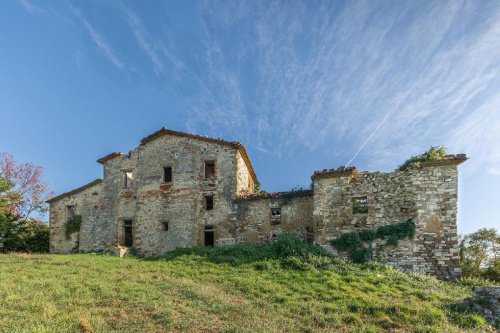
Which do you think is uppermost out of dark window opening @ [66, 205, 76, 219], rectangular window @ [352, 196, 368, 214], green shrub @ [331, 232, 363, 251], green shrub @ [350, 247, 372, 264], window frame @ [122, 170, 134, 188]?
window frame @ [122, 170, 134, 188]

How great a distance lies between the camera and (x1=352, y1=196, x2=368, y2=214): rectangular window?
18.9m

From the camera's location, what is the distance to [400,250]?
17.6 m

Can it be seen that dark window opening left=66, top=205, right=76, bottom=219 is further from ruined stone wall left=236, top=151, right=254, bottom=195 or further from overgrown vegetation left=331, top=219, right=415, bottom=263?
overgrown vegetation left=331, top=219, right=415, bottom=263

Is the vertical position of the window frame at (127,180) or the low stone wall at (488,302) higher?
the window frame at (127,180)

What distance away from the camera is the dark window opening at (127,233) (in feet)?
82.3

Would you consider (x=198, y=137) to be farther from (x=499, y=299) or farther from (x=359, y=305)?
(x=499, y=299)

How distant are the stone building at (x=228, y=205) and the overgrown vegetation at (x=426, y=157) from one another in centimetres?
37

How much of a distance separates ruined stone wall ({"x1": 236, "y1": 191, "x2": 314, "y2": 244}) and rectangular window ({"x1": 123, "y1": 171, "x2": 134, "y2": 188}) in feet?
28.0

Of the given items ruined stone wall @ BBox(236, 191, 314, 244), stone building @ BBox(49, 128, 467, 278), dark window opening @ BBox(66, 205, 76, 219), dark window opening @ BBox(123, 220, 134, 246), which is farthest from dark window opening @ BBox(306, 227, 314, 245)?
dark window opening @ BBox(66, 205, 76, 219)

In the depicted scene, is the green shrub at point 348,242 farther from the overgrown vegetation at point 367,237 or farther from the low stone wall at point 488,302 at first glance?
the low stone wall at point 488,302

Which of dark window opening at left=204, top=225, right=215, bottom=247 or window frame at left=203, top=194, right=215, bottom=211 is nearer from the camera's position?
dark window opening at left=204, top=225, right=215, bottom=247

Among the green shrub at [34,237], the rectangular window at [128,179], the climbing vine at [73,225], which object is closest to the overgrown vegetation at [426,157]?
the rectangular window at [128,179]

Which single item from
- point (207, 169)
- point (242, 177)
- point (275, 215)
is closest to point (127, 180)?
point (207, 169)

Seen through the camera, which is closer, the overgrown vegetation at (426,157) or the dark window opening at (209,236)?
the overgrown vegetation at (426,157)
